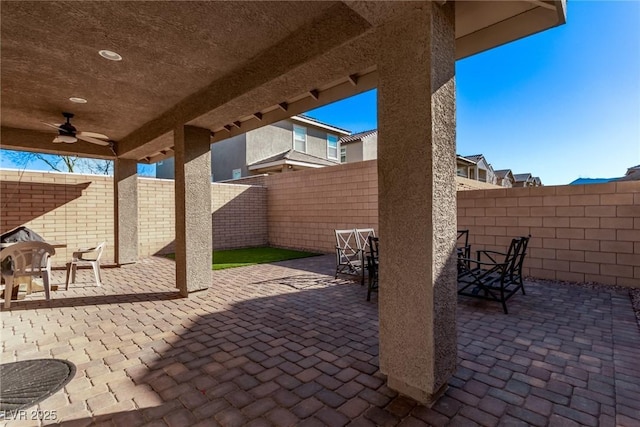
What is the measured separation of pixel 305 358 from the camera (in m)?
2.79

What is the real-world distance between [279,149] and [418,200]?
15250 mm

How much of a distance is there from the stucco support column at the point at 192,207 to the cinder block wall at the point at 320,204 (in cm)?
464

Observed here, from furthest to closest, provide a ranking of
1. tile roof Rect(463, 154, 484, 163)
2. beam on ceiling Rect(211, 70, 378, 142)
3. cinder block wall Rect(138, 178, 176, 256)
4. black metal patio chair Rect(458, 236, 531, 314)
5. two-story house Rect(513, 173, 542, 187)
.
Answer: two-story house Rect(513, 173, 542, 187) < tile roof Rect(463, 154, 484, 163) < cinder block wall Rect(138, 178, 176, 256) < black metal patio chair Rect(458, 236, 531, 314) < beam on ceiling Rect(211, 70, 378, 142)

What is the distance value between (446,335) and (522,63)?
29.8ft

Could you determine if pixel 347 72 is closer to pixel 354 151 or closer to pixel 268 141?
pixel 268 141

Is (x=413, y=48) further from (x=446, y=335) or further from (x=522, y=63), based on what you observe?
(x=522, y=63)

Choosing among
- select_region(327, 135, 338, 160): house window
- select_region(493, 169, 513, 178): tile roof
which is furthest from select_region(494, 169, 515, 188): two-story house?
select_region(327, 135, 338, 160): house window

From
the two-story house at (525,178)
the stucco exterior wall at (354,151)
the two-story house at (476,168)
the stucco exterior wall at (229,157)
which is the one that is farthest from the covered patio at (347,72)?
the two-story house at (525,178)

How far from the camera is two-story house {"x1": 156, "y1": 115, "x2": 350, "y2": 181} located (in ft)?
48.3

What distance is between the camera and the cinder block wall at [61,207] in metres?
7.04

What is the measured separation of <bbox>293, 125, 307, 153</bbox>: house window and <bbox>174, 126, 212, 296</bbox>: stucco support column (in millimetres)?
11649

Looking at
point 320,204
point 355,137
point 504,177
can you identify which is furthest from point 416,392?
Answer: point 504,177

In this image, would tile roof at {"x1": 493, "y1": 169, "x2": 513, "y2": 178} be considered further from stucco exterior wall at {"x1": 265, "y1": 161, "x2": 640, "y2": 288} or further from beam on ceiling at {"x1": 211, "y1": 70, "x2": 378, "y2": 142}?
beam on ceiling at {"x1": 211, "y1": 70, "x2": 378, "y2": 142}

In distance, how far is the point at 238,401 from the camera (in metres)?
2.14
